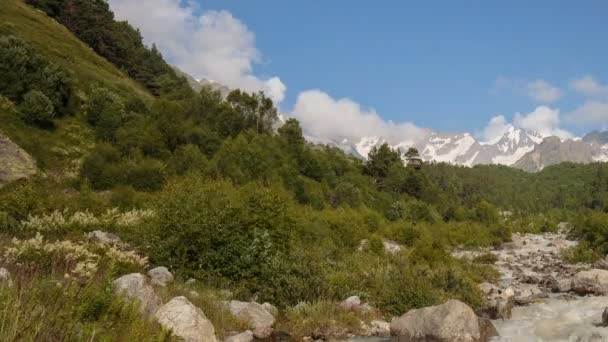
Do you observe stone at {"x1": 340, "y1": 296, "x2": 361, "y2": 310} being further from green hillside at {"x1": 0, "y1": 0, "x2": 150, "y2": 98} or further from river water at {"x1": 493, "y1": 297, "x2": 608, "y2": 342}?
green hillside at {"x1": 0, "y1": 0, "x2": 150, "y2": 98}

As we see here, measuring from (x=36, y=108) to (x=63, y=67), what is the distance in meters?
13.9

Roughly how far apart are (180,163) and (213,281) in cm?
3403

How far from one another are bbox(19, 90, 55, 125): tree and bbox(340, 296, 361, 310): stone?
4216 cm

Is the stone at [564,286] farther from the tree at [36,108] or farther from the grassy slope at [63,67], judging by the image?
the tree at [36,108]

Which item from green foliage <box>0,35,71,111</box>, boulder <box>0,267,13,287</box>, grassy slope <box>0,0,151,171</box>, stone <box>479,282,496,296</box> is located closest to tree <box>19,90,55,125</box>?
green foliage <box>0,35,71,111</box>

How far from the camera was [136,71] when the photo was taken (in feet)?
342

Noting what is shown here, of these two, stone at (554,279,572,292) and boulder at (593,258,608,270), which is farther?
boulder at (593,258,608,270)

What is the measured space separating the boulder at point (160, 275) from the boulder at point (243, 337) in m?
3.87

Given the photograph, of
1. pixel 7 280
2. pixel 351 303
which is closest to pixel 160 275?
pixel 351 303

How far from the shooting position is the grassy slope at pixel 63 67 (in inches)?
1817

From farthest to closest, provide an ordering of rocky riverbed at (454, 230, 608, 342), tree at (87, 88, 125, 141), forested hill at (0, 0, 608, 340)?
tree at (87, 88, 125, 141) < forested hill at (0, 0, 608, 340) < rocky riverbed at (454, 230, 608, 342)

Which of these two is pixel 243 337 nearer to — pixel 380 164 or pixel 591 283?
pixel 591 283

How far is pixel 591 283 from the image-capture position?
26.8m

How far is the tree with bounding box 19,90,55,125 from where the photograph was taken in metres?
47.8
